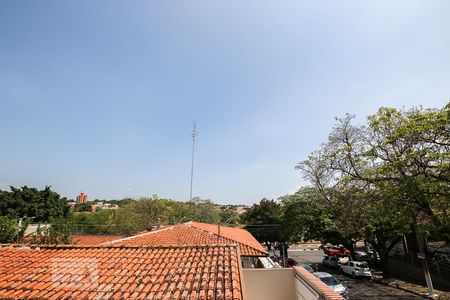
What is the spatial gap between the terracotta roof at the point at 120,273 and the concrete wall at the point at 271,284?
2040 mm

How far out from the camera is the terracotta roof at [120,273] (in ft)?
18.2

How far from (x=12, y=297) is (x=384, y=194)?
16.1 m

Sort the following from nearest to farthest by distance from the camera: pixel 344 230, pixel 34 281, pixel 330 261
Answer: pixel 34 281
pixel 344 230
pixel 330 261

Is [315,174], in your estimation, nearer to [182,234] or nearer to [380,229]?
[380,229]

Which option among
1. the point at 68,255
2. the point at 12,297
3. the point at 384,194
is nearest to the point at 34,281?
the point at 12,297

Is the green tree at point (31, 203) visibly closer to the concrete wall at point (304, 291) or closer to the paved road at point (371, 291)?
the paved road at point (371, 291)

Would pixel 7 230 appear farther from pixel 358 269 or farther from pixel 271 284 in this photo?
pixel 358 269

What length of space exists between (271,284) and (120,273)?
544 cm

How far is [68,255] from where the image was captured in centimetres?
814

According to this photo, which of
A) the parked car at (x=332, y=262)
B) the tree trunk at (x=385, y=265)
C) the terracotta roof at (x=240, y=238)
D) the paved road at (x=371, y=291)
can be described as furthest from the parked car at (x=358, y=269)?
the terracotta roof at (x=240, y=238)

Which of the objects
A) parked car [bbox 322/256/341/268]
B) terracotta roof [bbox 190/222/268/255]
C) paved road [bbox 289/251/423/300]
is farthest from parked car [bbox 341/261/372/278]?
terracotta roof [bbox 190/222/268/255]

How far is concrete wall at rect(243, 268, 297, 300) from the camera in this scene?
9.14 metres

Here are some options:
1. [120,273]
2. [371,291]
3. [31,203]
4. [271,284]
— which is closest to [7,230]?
[120,273]

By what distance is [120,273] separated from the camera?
6621mm
